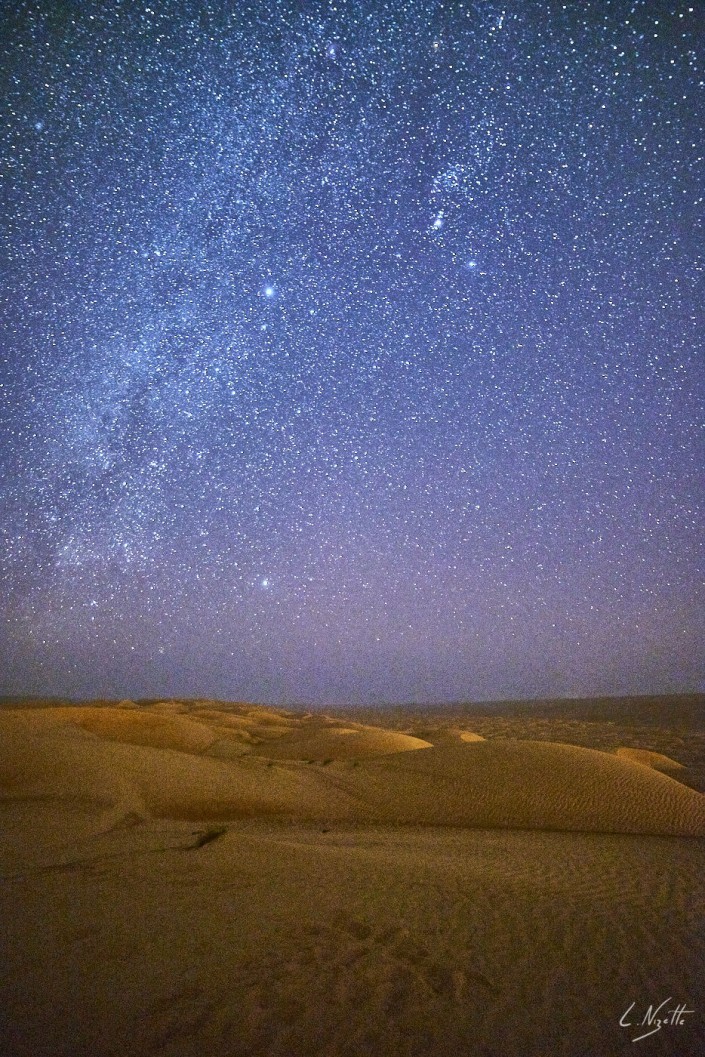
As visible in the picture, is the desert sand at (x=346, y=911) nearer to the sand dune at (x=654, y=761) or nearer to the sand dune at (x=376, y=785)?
the sand dune at (x=376, y=785)

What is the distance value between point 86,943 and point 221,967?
103cm

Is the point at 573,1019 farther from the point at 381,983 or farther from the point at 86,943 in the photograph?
the point at 86,943

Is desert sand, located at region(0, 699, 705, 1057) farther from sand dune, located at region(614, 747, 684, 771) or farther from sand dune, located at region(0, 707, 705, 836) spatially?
sand dune, located at region(614, 747, 684, 771)

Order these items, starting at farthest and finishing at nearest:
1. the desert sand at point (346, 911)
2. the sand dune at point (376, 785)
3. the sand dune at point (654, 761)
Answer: the sand dune at point (654, 761), the sand dune at point (376, 785), the desert sand at point (346, 911)

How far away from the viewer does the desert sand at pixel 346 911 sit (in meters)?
3.16

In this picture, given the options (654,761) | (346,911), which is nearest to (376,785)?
(346,911)

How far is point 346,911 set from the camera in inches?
181

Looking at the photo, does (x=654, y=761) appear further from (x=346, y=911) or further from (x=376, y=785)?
(x=346, y=911)

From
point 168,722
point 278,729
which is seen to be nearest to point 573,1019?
point 168,722

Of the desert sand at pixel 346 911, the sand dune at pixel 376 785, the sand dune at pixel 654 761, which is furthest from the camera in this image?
the sand dune at pixel 654 761

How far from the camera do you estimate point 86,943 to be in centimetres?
390

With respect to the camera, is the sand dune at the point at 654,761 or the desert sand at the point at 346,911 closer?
the desert sand at the point at 346,911

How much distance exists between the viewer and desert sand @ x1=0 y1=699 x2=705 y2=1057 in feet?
10.4

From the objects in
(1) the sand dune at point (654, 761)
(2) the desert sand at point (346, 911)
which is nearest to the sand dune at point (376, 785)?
(2) the desert sand at point (346, 911)
